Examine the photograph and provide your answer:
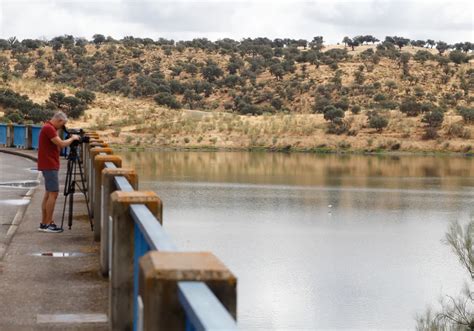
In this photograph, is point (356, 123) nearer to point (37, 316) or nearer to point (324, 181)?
point (324, 181)

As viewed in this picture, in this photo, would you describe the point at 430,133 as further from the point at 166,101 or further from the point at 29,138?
the point at 29,138

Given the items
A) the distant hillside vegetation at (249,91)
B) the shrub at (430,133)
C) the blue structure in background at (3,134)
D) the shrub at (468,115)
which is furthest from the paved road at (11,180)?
the shrub at (468,115)

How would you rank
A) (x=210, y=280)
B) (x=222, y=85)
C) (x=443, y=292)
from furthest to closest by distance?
1. (x=222, y=85)
2. (x=443, y=292)
3. (x=210, y=280)

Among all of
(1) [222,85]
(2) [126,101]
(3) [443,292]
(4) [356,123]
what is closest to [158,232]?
(3) [443,292]

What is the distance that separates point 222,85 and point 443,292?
69606mm

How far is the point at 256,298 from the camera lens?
17.5 metres

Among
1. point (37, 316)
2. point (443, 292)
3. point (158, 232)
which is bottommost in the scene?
point (443, 292)

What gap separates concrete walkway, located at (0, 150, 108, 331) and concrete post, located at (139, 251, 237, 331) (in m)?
3.40

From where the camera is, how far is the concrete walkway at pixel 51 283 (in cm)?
674

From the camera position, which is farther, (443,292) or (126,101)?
(126,101)

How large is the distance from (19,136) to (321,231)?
10.4m

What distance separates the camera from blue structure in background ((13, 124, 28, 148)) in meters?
29.0

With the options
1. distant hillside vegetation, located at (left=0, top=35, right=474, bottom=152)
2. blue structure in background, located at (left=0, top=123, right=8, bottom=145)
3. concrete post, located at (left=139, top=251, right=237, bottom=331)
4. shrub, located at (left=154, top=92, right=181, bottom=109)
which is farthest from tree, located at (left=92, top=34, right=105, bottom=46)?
concrete post, located at (left=139, top=251, right=237, bottom=331)

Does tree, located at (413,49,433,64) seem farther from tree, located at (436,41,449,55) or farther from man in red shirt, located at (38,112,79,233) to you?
man in red shirt, located at (38,112,79,233)
